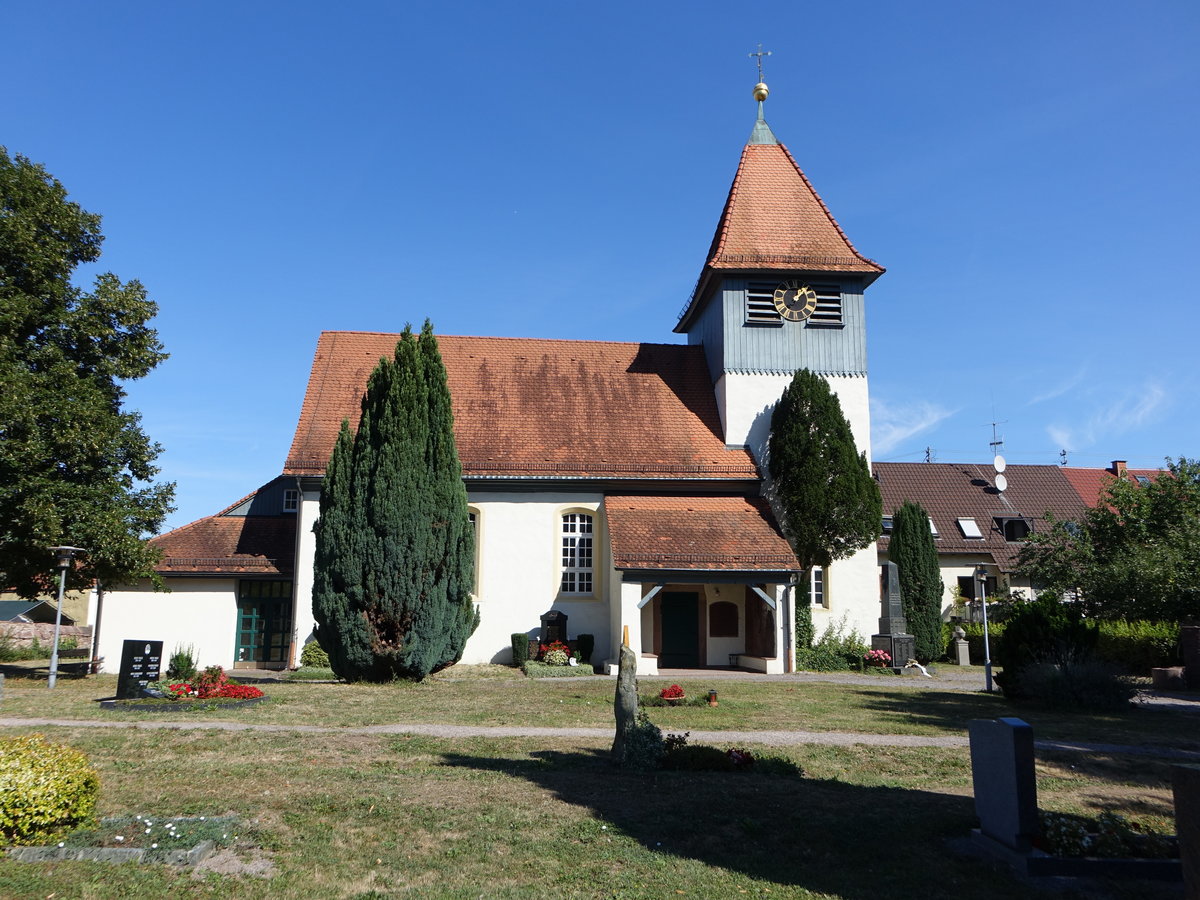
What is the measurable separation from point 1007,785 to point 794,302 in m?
20.6

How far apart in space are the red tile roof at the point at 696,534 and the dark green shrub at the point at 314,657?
25.1ft

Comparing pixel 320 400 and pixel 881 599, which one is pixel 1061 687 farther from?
pixel 320 400

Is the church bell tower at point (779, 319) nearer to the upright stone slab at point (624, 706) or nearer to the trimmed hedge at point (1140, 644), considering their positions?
the trimmed hedge at point (1140, 644)

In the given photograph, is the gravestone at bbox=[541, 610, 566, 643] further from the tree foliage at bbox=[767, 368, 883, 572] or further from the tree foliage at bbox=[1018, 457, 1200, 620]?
the tree foliage at bbox=[1018, 457, 1200, 620]

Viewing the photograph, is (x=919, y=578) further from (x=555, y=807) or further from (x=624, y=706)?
(x=555, y=807)

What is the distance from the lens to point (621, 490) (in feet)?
79.7

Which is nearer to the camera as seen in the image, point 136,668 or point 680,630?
point 136,668

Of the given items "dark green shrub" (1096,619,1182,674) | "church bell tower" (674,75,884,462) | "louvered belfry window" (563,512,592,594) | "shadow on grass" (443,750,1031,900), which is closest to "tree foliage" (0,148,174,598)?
"louvered belfry window" (563,512,592,594)

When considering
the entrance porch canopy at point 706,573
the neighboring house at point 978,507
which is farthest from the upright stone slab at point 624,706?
the neighboring house at point 978,507

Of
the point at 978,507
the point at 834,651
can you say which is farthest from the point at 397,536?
the point at 978,507

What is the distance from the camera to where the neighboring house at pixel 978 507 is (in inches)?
1375

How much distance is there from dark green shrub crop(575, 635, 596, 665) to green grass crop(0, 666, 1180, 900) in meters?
8.60

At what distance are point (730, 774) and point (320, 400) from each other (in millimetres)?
18609

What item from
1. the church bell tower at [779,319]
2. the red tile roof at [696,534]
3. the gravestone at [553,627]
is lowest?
the gravestone at [553,627]
